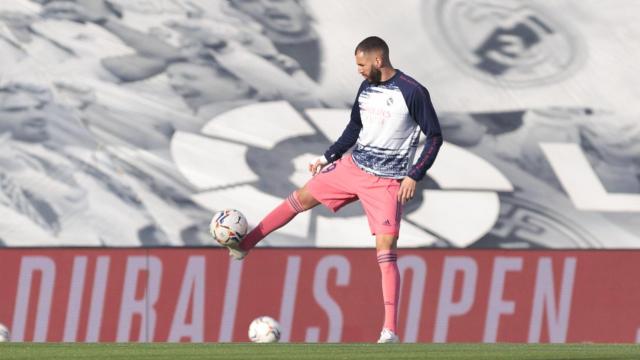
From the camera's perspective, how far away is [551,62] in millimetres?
14117

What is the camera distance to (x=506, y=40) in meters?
14.1

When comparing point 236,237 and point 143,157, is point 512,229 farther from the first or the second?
Result: point 236,237

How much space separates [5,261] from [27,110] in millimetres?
1268

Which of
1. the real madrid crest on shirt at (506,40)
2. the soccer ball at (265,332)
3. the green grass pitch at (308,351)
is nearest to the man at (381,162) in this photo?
the green grass pitch at (308,351)

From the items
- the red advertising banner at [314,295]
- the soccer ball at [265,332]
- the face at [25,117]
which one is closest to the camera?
the soccer ball at [265,332]

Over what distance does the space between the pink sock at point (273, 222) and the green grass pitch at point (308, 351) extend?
72cm

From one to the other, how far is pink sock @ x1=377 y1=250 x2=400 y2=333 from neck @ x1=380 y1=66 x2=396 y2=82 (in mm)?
1004

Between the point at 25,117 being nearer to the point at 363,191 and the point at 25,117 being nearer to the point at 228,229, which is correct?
the point at 228,229

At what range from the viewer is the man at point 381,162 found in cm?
937

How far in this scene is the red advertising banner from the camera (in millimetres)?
13188

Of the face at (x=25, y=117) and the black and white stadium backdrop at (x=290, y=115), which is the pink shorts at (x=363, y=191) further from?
the face at (x=25, y=117)

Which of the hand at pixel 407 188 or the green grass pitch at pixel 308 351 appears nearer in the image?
the green grass pitch at pixel 308 351

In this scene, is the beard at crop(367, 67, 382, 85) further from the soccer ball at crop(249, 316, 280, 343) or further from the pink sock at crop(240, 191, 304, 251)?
the soccer ball at crop(249, 316, 280, 343)

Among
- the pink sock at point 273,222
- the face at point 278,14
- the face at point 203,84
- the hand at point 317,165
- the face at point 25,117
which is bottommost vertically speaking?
the pink sock at point 273,222
